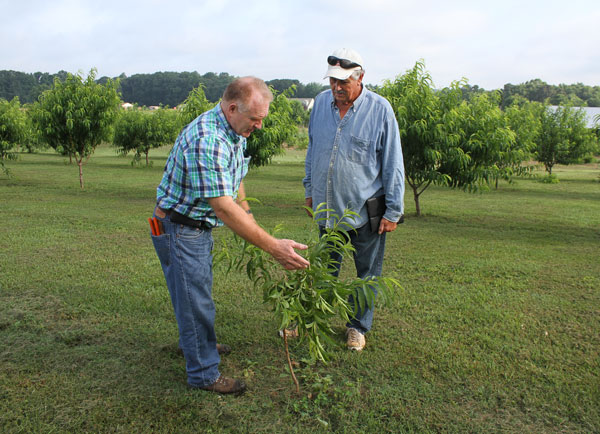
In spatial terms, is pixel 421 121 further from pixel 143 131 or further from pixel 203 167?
pixel 143 131

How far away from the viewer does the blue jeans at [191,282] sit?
3.05 metres

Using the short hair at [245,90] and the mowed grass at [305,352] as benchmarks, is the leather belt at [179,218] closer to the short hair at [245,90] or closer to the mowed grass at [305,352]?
the short hair at [245,90]

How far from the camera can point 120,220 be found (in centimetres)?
1030

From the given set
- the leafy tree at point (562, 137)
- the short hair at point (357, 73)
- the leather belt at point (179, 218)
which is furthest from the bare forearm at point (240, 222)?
the leafy tree at point (562, 137)

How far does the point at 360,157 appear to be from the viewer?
12.5ft

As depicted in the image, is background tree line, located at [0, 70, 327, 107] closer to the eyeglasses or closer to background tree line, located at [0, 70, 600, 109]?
background tree line, located at [0, 70, 600, 109]

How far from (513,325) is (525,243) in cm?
468

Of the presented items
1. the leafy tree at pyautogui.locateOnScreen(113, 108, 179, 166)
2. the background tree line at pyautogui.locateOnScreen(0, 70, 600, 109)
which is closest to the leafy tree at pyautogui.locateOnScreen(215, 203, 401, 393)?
the leafy tree at pyautogui.locateOnScreen(113, 108, 179, 166)

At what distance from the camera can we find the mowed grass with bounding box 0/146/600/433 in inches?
121

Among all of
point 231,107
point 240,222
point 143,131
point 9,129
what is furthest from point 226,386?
point 143,131

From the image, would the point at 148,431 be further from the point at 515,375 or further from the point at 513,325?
the point at 513,325

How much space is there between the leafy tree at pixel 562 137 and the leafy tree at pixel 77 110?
66.8ft

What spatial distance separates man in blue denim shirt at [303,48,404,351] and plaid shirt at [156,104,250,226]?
973 mm

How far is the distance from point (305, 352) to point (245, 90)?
2216mm
